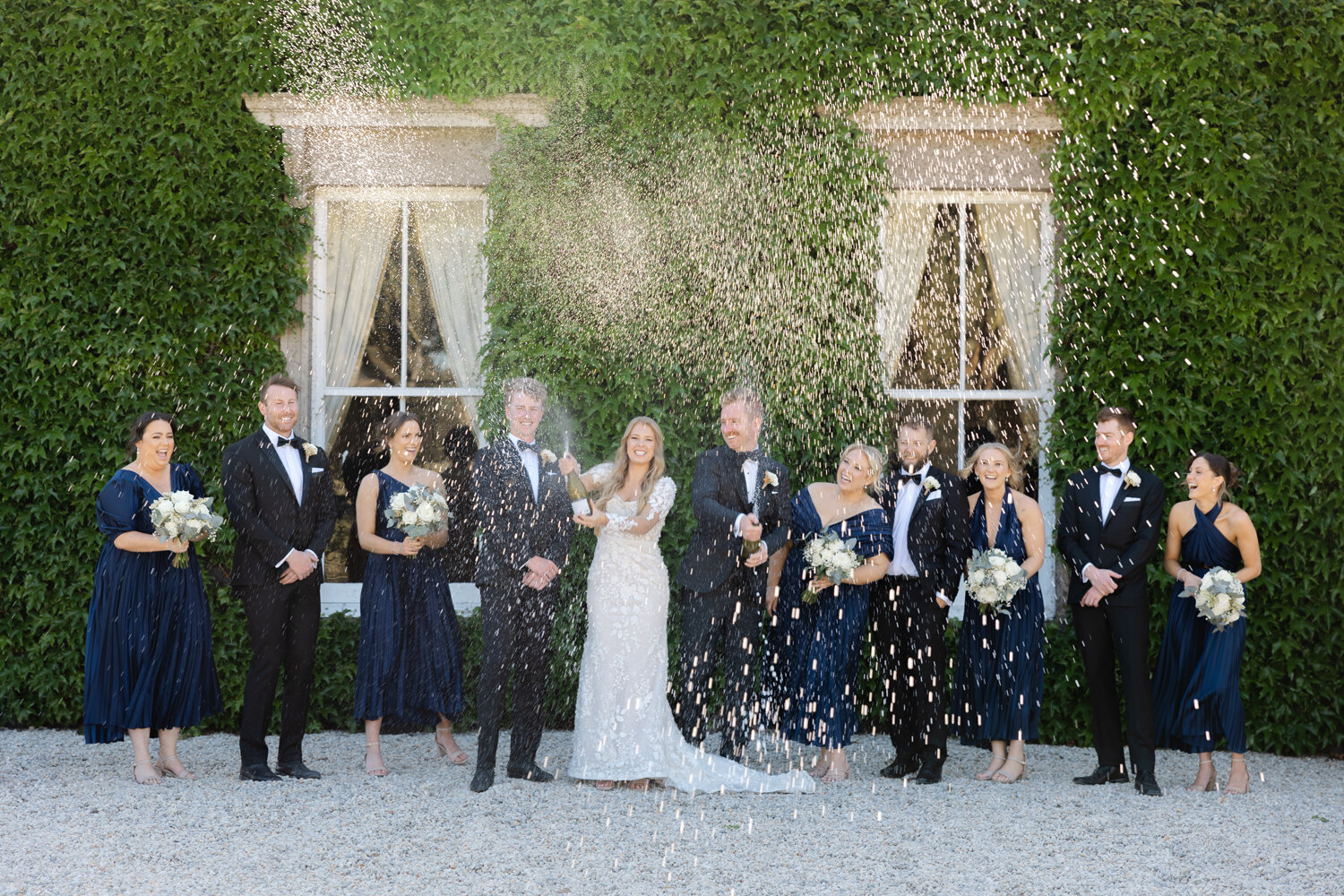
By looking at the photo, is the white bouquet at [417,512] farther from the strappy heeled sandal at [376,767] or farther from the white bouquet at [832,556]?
the white bouquet at [832,556]

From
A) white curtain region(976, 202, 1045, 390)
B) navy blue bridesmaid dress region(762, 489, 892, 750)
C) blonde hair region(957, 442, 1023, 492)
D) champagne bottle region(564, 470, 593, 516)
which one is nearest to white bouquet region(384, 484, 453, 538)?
champagne bottle region(564, 470, 593, 516)

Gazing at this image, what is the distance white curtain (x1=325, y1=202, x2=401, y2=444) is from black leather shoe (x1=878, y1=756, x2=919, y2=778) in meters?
4.40

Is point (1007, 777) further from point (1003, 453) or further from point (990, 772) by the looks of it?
point (1003, 453)

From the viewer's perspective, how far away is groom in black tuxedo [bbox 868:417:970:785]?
6320mm

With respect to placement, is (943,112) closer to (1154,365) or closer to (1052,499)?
(1154,365)

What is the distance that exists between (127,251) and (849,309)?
4.78 metres

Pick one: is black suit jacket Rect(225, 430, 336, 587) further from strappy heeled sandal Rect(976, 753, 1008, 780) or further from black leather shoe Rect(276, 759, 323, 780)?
strappy heeled sandal Rect(976, 753, 1008, 780)

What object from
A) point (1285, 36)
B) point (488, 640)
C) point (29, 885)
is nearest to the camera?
point (29, 885)

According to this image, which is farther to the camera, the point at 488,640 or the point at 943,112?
the point at 943,112

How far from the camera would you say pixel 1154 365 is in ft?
24.9

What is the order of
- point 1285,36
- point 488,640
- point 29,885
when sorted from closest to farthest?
1. point 29,885
2. point 488,640
3. point 1285,36

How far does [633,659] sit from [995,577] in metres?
1.93

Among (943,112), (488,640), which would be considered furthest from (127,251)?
(943,112)

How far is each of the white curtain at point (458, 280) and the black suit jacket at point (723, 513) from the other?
2.42 m
